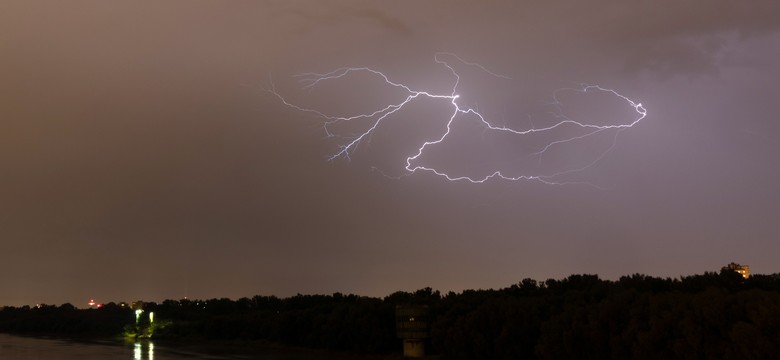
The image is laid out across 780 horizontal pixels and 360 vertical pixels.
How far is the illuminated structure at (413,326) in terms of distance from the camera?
3231 centimetres

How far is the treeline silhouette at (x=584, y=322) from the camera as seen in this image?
64.2 feet

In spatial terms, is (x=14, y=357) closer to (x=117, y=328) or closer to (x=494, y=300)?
(x=494, y=300)

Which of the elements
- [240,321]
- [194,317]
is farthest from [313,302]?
[240,321]

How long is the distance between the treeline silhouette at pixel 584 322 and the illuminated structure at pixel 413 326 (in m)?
0.57

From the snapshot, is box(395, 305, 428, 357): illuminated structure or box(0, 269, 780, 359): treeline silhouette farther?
box(395, 305, 428, 357): illuminated structure

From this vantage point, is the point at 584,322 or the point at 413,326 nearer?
the point at 584,322

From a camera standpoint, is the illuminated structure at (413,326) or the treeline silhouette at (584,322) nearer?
the treeline silhouette at (584,322)

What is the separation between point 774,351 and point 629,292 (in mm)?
7002

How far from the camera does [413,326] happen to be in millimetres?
32312

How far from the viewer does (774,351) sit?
17703 mm

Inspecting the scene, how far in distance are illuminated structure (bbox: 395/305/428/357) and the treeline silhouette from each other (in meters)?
0.57

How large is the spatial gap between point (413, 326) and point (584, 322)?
8930 mm

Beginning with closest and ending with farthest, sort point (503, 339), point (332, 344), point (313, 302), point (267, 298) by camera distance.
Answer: point (503, 339) → point (332, 344) → point (313, 302) → point (267, 298)

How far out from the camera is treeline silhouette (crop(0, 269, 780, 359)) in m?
19.6
